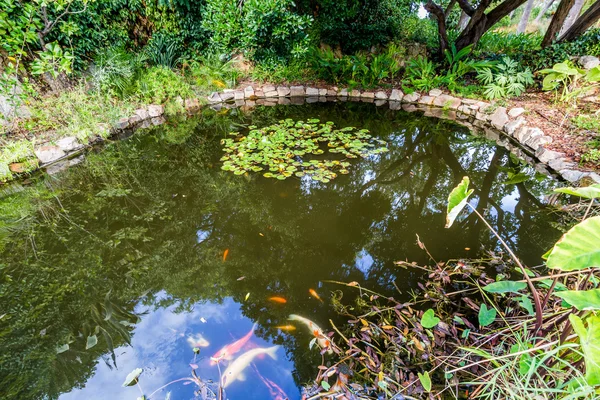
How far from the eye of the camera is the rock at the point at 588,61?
5148mm

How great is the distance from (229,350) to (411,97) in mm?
6084

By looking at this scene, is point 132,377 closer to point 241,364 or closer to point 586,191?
point 241,364

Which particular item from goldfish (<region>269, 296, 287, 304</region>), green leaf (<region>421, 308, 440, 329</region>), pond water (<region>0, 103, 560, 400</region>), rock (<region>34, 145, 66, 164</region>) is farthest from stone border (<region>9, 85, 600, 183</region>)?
goldfish (<region>269, 296, 287, 304</region>)

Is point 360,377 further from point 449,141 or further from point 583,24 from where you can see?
point 583,24

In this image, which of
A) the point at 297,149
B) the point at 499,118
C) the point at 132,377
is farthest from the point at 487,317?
the point at 499,118

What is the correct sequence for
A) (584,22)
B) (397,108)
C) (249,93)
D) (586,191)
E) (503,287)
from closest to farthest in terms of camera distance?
(586,191) → (503,287) → (584,22) → (397,108) → (249,93)

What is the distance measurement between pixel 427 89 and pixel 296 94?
9.30ft

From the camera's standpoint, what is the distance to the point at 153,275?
7.63 feet

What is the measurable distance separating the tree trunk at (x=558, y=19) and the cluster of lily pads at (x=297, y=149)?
5.14 m

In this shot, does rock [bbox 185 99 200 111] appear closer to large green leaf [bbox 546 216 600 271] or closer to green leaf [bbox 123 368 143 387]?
green leaf [bbox 123 368 143 387]

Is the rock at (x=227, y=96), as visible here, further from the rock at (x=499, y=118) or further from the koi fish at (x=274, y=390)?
the koi fish at (x=274, y=390)

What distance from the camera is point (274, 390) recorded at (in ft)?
5.25

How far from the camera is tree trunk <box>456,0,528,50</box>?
18.6ft

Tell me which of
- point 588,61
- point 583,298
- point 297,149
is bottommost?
point 297,149
